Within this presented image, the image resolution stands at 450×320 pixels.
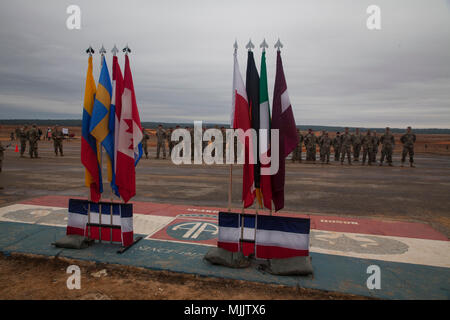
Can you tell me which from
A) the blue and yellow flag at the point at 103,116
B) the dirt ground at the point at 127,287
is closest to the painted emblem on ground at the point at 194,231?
the dirt ground at the point at 127,287

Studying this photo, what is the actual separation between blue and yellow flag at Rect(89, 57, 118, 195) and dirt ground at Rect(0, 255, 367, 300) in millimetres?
1518

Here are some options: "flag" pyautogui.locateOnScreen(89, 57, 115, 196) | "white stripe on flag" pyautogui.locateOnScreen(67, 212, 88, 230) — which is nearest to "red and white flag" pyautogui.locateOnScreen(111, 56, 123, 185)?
"flag" pyautogui.locateOnScreen(89, 57, 115, 196)

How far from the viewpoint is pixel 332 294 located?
3.67 meters

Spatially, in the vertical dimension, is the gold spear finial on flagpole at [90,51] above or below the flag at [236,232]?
above

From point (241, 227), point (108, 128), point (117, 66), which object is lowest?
point (241, 227)

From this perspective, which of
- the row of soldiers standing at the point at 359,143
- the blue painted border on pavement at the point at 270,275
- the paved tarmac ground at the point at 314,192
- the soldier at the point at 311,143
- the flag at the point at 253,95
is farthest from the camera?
the soldier at the point at 311,143

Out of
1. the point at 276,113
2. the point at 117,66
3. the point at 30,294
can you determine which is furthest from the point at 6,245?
the point at 276,113

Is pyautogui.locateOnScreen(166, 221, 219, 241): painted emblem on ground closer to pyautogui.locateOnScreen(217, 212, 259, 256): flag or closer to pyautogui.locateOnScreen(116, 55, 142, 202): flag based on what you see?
pyautogui.locateOnScreen(217, 212, 259, 256): flag

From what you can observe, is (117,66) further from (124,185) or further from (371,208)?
(371,208)

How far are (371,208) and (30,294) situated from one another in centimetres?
786

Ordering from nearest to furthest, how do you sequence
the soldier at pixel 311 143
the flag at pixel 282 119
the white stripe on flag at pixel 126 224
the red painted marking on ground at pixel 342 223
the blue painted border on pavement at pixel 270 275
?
the blue painted border on pavement at pixel 270 275
the flag at pixel 282 119
the white stripe on flag at pixel 126 224
the red painted marking on ground at pixel 342 223
the soldier at pixel 311 143

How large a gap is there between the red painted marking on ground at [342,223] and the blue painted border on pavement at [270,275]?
162 centimetres

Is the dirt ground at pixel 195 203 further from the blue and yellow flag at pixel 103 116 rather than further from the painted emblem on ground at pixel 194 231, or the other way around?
the blue and yellow flag at pixel 103 116

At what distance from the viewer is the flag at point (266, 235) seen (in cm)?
434
